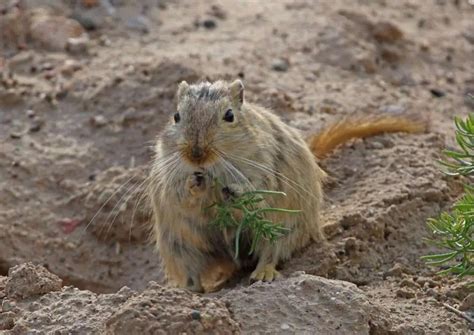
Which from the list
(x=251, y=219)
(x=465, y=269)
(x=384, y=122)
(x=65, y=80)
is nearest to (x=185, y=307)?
(x=251, y=219)

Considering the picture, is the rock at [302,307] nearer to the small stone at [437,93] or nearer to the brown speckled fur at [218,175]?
the brown speckled fur at [218,175]

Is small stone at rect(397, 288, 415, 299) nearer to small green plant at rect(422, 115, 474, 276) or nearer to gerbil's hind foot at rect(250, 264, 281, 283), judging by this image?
small green plant at rect(422, 115, 474, 276)

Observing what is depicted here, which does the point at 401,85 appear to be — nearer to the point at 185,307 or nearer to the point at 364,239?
the point at 364,239

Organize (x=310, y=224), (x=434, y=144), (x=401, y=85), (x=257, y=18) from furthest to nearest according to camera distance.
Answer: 1. (x=257, y=18)
2. (x=401, y=85)
3. (x=434, y=144)
4. (x=310, y=224)

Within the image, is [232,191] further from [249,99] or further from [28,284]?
[249,99]

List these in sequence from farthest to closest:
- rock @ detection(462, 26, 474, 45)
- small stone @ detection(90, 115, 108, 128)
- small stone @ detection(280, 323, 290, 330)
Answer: rock @ detection(462, 26, 474, 45)
small stone @ detection(90, 115, 108, 128)
small stone @ detection(280, 323, 290, 330)

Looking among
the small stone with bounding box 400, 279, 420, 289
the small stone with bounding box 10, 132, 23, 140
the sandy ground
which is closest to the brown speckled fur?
the sandy ground

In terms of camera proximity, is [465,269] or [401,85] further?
[401,85]
